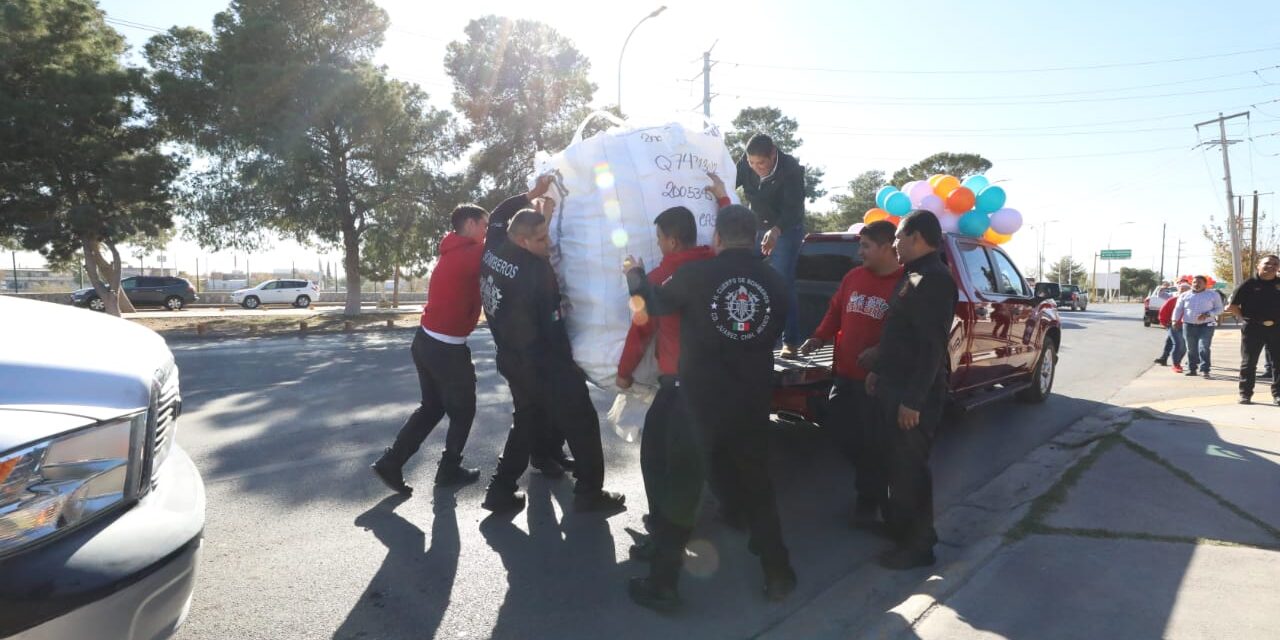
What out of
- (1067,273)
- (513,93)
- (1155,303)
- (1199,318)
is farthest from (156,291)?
(1067,273)

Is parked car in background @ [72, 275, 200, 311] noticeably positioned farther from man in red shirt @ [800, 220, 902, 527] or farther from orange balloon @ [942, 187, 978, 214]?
man in red shirt @ [800, 220, 902, 527]

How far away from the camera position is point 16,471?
1656mm

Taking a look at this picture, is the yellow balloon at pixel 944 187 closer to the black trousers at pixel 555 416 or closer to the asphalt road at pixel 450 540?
the asphalt road at pixel 450 540

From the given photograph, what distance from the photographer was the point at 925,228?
3512 mm

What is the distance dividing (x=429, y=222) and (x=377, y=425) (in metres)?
17.4

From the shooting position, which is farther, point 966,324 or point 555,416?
point 966,324

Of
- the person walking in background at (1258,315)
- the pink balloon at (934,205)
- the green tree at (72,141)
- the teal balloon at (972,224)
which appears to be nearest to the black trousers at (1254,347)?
→ the person walking in background at (1258,315)

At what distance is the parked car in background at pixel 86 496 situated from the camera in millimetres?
1620

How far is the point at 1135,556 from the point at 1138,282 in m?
113

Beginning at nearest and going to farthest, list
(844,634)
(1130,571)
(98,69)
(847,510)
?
(844,634) → (1130,571) → (847,510) → (98,69)

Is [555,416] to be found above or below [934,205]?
below

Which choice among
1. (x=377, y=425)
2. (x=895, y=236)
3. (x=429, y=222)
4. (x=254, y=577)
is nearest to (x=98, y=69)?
(x=429, y=222)

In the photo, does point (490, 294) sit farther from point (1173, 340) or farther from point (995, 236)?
point (1173, 340)

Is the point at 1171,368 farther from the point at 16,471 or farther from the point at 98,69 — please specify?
the point at 98,69
